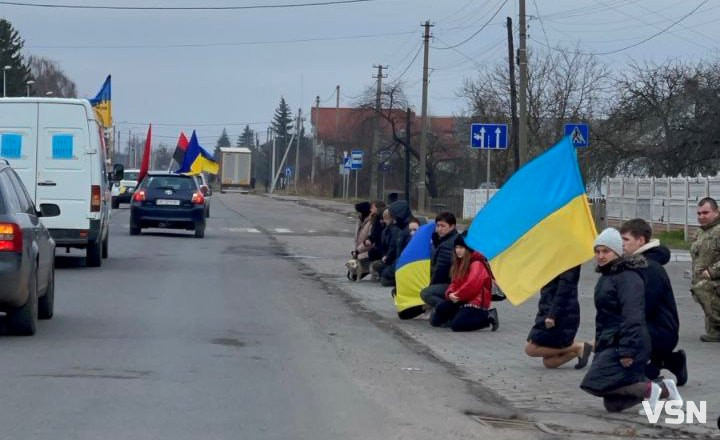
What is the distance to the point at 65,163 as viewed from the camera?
20812 millimetres

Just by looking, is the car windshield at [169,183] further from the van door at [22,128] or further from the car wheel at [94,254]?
the van door at [22,128]

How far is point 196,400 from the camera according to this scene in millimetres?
9234

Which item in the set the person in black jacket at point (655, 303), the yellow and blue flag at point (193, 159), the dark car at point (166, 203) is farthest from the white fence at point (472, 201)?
the person in black jacket at point (655, 303)

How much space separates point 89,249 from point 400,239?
6.18 m

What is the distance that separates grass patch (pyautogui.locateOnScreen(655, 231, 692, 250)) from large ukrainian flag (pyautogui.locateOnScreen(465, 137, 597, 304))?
71.8 ft

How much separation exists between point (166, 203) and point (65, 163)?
11.2 metres

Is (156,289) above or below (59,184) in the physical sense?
below

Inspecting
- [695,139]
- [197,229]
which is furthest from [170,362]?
[695,139]

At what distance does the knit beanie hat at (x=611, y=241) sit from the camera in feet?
29.3

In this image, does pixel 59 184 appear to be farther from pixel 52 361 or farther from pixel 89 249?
pixel 52 361

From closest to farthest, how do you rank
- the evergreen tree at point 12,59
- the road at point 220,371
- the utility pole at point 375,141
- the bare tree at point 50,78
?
the road at point 220,371 → the utility pole at point 375,141 → the evergreen tree at point 12,59 → the bare tree at point 50,78

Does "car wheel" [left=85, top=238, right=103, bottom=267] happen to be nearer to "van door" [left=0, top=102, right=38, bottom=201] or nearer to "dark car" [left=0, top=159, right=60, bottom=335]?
"van door" [left=0, top=102, right=38, bottom=201]

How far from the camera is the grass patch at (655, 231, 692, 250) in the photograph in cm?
3259

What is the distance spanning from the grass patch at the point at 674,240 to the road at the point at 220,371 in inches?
618
